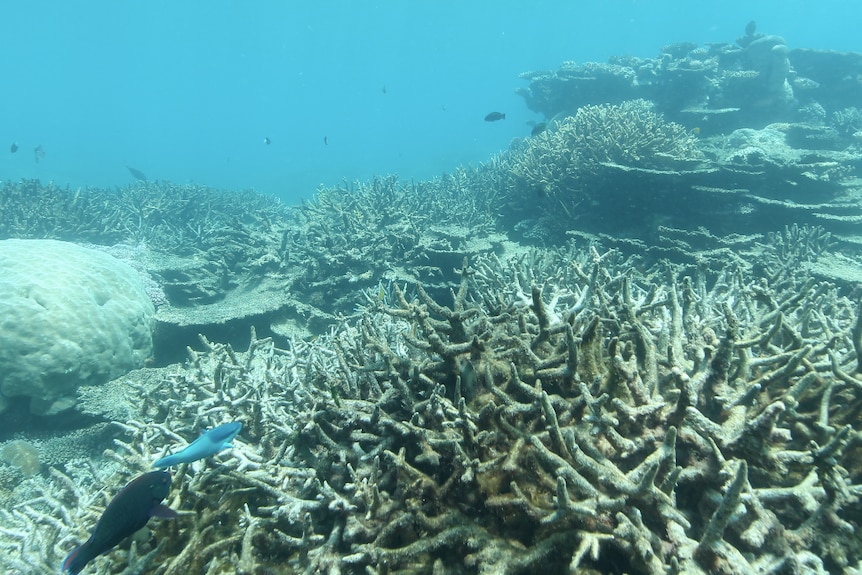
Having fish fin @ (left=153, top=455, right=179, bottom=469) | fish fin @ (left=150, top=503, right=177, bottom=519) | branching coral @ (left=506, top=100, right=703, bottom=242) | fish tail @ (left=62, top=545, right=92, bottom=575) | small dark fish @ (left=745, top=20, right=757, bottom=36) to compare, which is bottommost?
fish tail @ (left=62, top=545, right=92, bottom=575)

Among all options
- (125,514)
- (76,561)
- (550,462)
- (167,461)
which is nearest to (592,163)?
(550,462)

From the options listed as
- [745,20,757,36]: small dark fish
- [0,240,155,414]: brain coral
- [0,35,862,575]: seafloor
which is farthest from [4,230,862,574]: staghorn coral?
[745,20,757,36]: small dark fish

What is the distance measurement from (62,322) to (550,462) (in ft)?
21.2

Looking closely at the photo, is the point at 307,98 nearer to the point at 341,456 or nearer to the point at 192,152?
the point at 192,152

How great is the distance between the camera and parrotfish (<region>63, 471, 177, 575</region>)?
173 cm

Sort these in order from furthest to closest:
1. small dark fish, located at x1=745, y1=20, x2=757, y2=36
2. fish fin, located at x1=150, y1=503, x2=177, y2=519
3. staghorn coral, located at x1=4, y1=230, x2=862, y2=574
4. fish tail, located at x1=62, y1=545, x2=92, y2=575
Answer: small dark fish, located at x1=745, y1=20, x2=757, y2=36, fish fin, located at x1=150, y1=503, x2=177, y2=519, fish tail, located at x1=62, y1=545, x2=92, y2=575, staghorn coral, located at x1=4, y1=230, x2=862, y2=574

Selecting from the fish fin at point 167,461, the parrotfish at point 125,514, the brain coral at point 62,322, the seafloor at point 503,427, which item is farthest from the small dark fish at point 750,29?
the parrotfish at point 125,514

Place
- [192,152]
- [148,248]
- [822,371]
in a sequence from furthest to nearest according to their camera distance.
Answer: [192,152] → [148,248] → [822,371]

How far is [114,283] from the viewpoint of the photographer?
6633mm

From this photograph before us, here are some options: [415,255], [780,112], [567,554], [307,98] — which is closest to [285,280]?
[415,255]

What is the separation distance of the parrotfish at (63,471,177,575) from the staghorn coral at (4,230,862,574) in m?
0.40

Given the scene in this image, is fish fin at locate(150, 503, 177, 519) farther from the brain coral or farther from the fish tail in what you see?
the brain coral

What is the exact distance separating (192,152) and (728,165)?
3924 inches

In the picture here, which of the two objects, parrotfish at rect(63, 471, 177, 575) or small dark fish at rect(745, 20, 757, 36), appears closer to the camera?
parrotfish at rect(63, 471, 177, 575)
